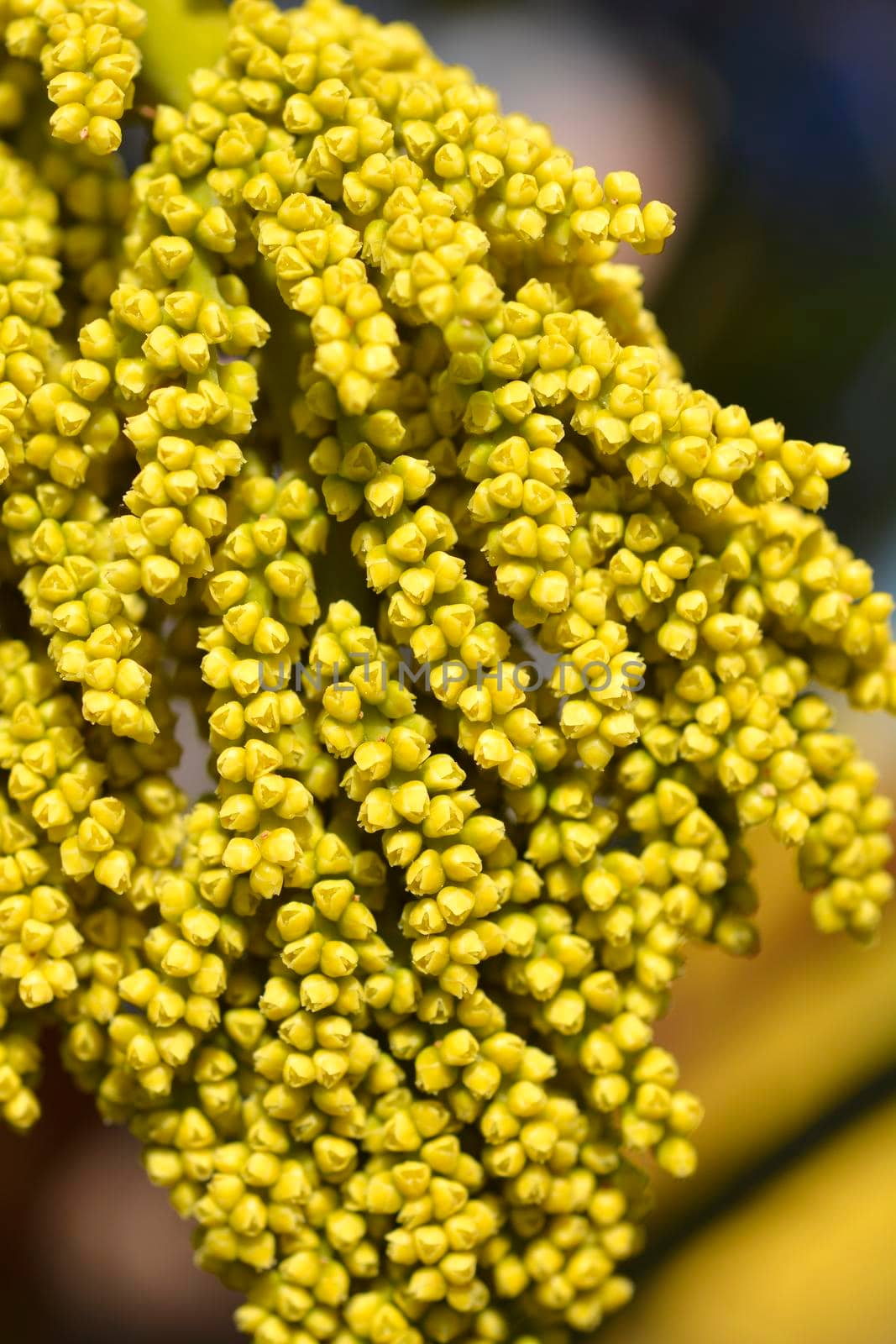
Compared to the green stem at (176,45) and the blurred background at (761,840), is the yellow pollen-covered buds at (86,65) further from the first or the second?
the blurred background at (761,840)

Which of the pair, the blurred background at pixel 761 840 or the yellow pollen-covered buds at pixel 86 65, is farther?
the blurred background at pixel 761 840

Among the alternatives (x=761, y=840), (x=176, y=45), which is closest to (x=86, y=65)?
(x=176, y=45)

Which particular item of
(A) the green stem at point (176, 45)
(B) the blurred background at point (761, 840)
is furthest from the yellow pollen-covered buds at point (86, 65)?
(B) the blurred background at point (761, 840)

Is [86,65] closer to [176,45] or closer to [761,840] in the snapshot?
[176,45]

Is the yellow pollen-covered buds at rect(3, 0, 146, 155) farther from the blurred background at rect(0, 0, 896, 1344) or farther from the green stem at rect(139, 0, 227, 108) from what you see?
the blurred background at rect(0, 0, 896, 1344)

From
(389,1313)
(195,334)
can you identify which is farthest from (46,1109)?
(195,334)

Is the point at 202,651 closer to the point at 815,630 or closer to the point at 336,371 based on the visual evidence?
the point at 336,371
